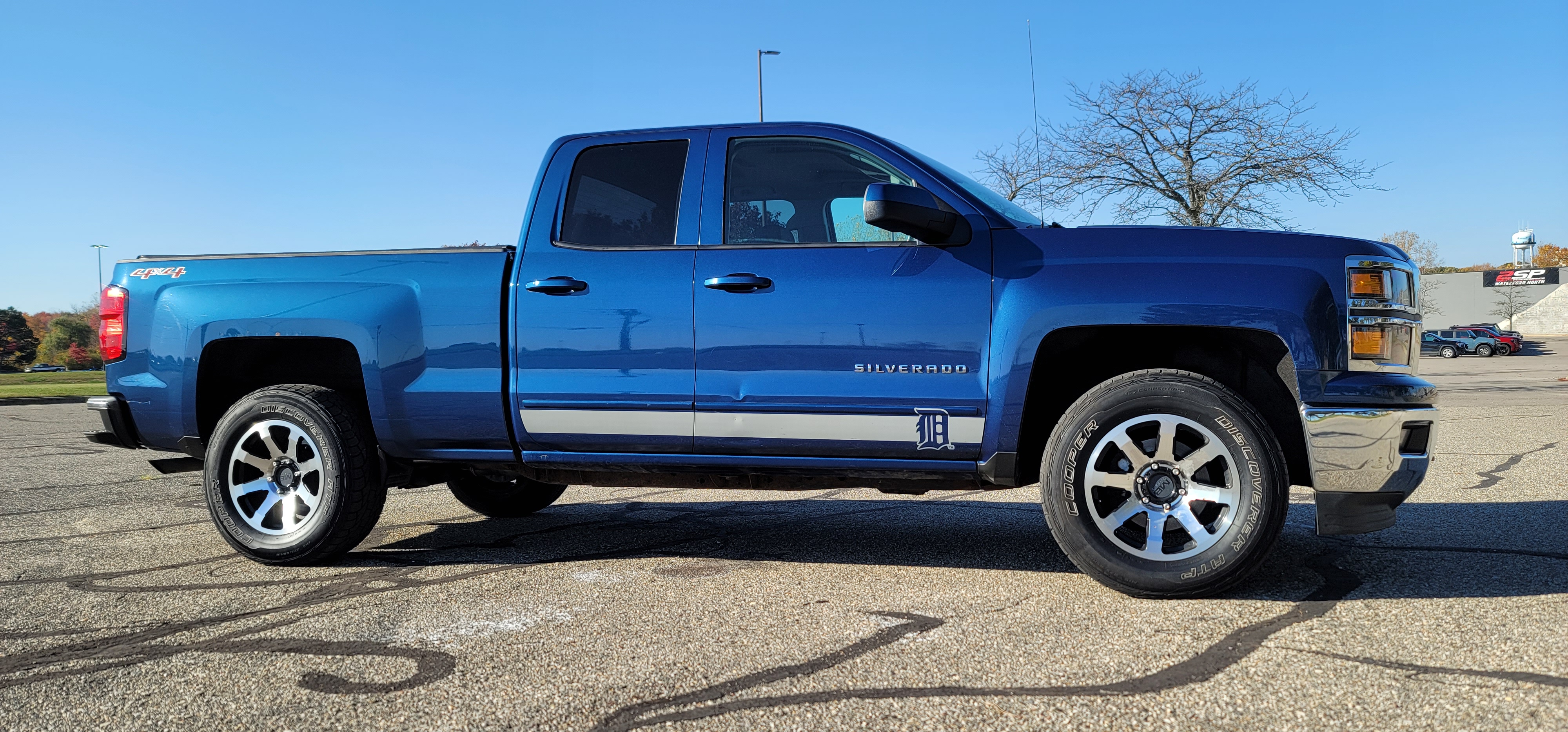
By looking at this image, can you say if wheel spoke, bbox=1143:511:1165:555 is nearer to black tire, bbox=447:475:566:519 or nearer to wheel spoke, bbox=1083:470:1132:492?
wheel spoke, bbox=1083:470:1132:492

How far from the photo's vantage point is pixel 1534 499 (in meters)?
5.70

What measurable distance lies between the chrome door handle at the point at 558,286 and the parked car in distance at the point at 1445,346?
175 feet

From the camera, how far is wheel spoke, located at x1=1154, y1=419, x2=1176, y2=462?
11.9 feet

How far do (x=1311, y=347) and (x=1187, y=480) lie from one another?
62cm

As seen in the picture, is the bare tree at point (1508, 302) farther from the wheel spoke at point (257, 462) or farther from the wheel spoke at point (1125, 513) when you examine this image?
the wheel spoke at point (257, 462)

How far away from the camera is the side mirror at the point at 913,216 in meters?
3.69

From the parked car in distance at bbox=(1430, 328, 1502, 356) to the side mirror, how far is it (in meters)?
54.4

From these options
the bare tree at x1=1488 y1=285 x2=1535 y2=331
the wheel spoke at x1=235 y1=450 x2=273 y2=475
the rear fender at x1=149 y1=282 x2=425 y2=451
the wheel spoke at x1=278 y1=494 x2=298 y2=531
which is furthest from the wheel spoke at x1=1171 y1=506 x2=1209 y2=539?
the bare tree at x1=1488 y1=285 x2=1535 y2=331

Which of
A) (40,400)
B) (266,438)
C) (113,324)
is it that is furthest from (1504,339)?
(113,324)

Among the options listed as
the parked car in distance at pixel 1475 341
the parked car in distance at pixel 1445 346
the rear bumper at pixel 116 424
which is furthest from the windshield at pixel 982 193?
the parked car in distance at pixel 1475 341

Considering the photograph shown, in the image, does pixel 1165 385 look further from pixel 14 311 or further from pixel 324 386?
pixel 14 311

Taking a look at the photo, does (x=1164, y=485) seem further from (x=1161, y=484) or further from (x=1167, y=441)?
(x=1167, y=441)

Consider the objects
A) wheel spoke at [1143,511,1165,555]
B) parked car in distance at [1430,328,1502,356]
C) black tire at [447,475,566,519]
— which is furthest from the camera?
parked car in distance at [1430,328,1502,356]

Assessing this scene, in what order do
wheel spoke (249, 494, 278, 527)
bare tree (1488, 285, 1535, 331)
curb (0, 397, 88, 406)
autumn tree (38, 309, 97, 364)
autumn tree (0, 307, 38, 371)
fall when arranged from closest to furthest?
1. wheel spoke (249, 494, 278, 527)
2. curb (0, 397, 88, 406)
3. bare tree (1488, 285, 1535, 331)
4. autumn tree (0, 307, 38, 371)
5. autumn tree (38, 309, 97, 364)
